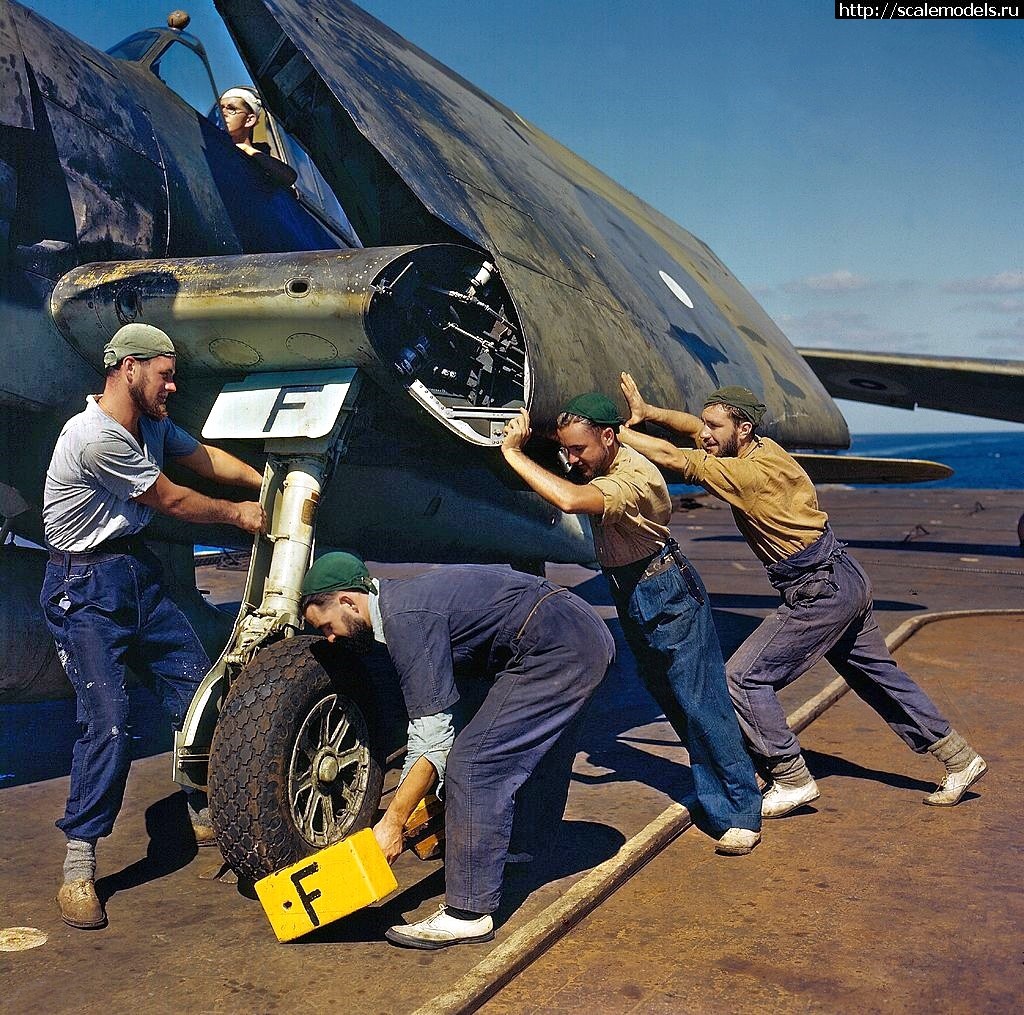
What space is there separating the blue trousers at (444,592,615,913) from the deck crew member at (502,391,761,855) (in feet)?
1.62

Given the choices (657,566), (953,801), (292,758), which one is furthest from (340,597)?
(953,801)

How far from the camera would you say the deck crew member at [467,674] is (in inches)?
126

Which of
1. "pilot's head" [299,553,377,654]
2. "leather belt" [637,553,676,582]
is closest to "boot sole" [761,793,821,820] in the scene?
"leather belt" [637,553,676,582]

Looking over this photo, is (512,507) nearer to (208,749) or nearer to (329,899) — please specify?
(208,749)

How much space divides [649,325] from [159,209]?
2.44 metres

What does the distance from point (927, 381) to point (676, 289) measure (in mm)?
10760

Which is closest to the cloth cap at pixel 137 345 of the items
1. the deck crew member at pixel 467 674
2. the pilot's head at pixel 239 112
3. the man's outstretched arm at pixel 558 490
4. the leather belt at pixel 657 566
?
the deck crew member at pixel 467 674

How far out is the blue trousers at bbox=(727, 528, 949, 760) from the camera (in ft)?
14.4

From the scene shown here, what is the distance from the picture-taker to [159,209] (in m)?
4.36

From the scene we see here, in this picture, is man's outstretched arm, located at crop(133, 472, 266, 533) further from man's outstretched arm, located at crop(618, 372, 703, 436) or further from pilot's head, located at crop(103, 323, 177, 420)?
man's outstretched arm, located at crop(618, 372, 703, 436)

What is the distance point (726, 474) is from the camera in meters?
4.32

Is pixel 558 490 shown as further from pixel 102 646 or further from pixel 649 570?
pixel 102 646

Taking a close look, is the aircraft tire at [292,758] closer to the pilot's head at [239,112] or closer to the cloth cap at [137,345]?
the cloth cap at [137,345]

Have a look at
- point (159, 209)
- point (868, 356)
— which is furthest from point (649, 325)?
point (868, 356)
